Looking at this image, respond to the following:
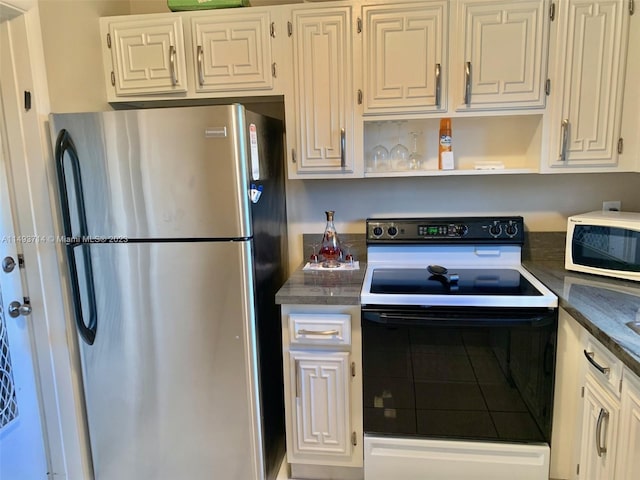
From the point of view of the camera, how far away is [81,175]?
5.51ft

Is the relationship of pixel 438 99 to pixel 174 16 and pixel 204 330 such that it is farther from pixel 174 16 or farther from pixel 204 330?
pixel 204 330

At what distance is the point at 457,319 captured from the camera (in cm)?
169

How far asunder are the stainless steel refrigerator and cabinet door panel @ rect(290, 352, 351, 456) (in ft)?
0.49

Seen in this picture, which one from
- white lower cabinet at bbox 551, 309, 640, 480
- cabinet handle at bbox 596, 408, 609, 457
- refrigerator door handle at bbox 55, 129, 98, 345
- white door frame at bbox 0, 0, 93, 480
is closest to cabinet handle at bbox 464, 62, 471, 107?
white lower cabinet at bbox 551, 309, 640, 480

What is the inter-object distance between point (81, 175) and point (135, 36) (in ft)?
2.50

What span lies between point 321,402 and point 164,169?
3.86 feet

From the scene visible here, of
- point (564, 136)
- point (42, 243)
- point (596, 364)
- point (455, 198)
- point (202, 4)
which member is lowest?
point (596, 364)

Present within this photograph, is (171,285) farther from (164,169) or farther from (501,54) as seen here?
(501,54)

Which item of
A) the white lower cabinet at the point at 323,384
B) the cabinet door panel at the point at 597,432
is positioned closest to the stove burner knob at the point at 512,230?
the cabinet door panel at the point at 597,432

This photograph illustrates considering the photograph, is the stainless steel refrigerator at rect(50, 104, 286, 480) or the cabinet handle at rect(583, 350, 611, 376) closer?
the cabinet handle at rect(583, 350, 611, 376)

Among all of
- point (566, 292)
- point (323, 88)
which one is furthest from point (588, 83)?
point (323, 88)

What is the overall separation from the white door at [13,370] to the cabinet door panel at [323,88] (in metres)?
1.23

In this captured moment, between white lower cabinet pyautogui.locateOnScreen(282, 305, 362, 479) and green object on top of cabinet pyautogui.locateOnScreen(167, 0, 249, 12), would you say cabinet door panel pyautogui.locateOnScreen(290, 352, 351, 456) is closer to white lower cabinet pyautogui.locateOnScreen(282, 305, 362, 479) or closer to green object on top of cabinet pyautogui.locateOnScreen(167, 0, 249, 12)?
white lower cabinet pyautogui.locateOnScreen(282, 305, 362, 479)

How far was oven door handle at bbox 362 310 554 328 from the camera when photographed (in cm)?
167
